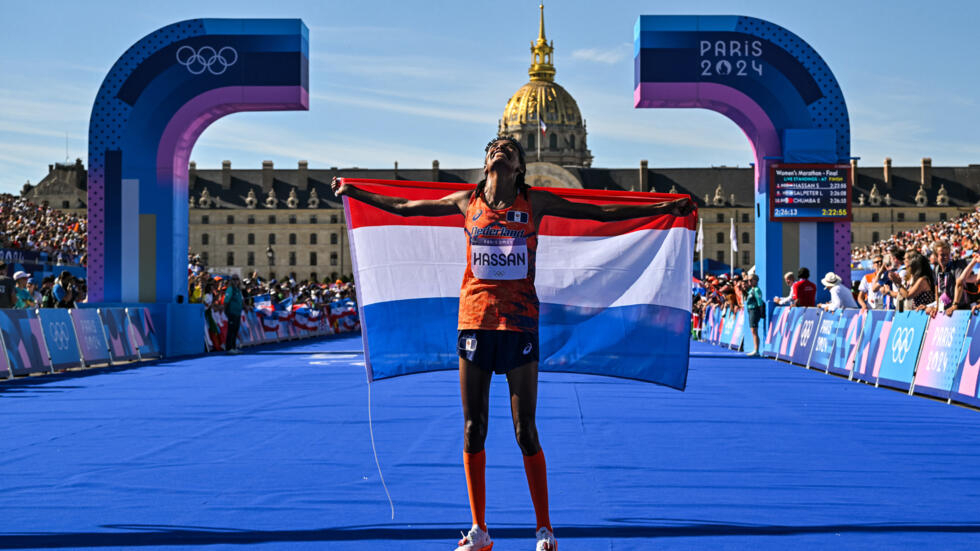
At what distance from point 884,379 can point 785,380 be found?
1.64 metres

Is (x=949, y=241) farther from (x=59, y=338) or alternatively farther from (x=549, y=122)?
(x=549, y=122)

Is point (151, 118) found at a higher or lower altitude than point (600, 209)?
higher

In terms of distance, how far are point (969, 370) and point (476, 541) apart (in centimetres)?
939

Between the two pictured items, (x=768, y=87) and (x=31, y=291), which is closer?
(x=31, y=291)

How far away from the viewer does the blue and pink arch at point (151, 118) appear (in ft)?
82.0

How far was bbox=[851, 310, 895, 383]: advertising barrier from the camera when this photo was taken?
54.6ft

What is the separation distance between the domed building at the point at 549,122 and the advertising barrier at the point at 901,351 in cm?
15723

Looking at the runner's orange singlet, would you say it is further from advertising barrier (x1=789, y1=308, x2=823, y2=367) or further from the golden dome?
the golden dome

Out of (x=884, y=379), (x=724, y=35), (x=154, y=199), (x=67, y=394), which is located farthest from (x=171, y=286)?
(x=884, y=379)

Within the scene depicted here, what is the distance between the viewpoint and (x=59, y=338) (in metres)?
19.6

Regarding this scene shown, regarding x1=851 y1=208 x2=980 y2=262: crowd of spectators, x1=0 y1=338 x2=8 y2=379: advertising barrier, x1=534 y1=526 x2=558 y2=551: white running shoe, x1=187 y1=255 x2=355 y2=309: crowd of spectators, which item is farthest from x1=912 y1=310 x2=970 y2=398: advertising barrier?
x1=187 y1=255 x2=355 y2=309: crowd of spectators

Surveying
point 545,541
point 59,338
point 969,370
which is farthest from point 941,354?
point 59,338

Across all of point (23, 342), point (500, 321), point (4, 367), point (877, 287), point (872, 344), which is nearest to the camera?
point (500, 321)

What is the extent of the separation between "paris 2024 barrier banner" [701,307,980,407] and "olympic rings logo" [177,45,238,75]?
1210cm
